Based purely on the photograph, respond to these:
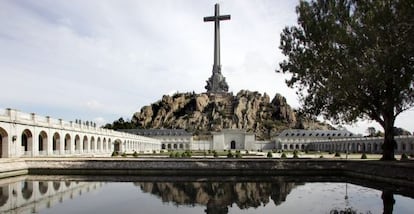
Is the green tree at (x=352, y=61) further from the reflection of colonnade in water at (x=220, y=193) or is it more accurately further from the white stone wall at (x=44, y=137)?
the white stone wall at (x=44, y=137)

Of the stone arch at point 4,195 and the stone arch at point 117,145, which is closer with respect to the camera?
the stone arch at point 4,195

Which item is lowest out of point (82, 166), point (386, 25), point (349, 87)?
point (82, 166)

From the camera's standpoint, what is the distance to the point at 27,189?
22.8m

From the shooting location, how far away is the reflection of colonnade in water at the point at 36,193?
17234 mm

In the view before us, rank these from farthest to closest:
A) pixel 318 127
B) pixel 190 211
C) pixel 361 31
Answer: pixel 318 127, pixel 361 31, pixel 190 211

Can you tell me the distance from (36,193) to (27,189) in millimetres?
1896

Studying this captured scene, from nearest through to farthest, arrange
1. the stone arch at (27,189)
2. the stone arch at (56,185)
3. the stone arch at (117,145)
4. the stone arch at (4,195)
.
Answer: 1. the stone arch at (4,195)
2. the stone arch at (27,189)
3. the stone arch at (56,185)
4. the stone arch at (117,145)

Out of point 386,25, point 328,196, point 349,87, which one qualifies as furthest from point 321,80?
point 328,196

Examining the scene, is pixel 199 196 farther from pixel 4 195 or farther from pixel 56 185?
pixel 56 185

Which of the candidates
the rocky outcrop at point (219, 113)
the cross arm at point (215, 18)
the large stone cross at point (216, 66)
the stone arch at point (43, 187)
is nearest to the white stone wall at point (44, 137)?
the stone arch at point (43, 187)

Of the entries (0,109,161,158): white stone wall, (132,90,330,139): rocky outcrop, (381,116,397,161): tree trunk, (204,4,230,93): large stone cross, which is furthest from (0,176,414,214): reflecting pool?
(132,90,330,139): rocky outcrop

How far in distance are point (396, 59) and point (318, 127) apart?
135703 millimetres

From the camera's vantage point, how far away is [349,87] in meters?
29.1

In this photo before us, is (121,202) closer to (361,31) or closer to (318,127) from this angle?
(361,31)
